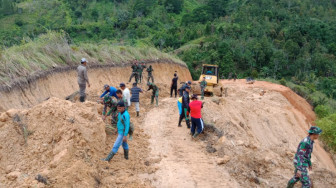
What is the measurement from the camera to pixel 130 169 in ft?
22.7

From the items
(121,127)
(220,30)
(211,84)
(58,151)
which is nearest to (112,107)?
(121,127)

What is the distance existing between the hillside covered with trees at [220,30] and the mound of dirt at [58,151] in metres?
21.0

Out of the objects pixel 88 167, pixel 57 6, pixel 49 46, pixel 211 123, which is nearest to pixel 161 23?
pixel 57 6

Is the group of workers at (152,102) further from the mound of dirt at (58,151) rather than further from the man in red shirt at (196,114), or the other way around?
the mound of dirt at (58,151)

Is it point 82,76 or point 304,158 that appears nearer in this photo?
point 304,158

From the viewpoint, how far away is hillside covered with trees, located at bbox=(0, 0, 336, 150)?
137ft

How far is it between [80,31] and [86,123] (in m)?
49.4

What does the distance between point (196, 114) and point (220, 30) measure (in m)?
48.8

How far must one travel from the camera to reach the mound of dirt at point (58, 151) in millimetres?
5660

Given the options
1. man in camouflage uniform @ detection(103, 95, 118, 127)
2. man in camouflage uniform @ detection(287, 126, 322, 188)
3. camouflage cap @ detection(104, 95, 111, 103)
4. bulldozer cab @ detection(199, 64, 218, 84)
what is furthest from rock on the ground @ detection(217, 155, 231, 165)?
bulldozer cab @ detection(199, 64, 218, 84)

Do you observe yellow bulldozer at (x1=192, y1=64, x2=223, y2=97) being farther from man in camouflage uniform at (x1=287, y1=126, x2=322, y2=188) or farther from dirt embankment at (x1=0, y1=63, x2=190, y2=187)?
man in camouflage uniform at (x1=287, y1=126, x2=322, y2=188)

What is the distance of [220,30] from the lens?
55.2 m

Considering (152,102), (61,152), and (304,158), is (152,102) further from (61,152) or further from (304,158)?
(304,158)

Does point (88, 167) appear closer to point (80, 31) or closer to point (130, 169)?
point (130, 169)
